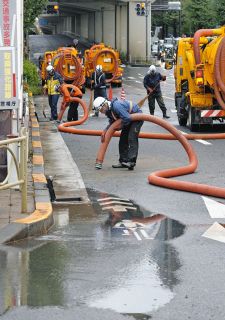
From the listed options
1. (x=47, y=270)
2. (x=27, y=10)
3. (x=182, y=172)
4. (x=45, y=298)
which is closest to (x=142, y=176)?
(x=182, y=172)

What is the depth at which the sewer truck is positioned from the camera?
73.2ft

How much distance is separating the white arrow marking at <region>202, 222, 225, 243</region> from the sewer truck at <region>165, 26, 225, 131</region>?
11.7 meters

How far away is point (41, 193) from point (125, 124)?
374 centimetres

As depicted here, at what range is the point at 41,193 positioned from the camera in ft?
40.9

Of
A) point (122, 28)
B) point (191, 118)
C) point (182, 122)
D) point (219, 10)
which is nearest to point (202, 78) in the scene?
point (191, 118)

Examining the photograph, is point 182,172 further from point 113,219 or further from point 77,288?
point 77,288

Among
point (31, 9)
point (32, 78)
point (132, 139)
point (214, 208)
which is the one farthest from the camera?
point (32, 78)

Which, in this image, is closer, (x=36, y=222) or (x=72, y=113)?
(x=36, y=222)

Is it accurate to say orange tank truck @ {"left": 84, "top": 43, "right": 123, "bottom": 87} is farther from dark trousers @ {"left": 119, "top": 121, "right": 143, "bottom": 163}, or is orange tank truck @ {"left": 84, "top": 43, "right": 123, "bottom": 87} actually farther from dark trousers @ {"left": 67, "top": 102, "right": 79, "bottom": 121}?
dark trousers @ {"left": 119, "top": 121, "right": 143, "bottom": 163}

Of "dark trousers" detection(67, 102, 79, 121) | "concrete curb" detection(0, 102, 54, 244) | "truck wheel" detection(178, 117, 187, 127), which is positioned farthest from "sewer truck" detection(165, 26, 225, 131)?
"concrete curb" detection(0, 102, 54, 244)

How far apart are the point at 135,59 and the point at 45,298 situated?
70.5 meters

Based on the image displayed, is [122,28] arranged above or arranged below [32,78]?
above

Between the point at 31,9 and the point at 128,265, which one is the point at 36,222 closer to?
the point at 128,265

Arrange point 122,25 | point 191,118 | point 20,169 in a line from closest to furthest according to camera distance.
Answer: point 20,169 < point 191,118 < point 122,25
